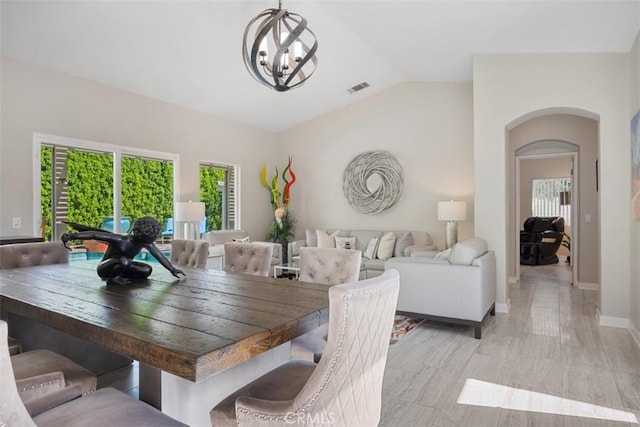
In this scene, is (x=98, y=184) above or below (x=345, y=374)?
above

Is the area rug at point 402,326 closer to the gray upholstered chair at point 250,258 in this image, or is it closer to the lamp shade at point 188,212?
the gray upholstered chair at point 250,258

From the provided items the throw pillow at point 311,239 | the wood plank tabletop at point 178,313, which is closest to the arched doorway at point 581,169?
the throw pillow at point 311,239

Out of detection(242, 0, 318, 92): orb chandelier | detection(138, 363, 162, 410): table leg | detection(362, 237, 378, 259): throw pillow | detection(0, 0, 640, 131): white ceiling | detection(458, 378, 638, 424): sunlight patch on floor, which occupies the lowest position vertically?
detection(458, 378, 638, 424): sunlight patch on floor

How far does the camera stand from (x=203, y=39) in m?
4.15

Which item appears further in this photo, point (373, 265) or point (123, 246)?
point (373, 265)

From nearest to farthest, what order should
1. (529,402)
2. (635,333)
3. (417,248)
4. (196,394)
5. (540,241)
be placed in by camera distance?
(196,394), (529,402), (635,333), (417,248), (540,241)

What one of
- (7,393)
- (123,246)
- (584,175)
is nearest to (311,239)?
(584,175)

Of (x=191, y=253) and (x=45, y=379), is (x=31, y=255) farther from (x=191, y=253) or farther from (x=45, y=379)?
(x=45, y=379)

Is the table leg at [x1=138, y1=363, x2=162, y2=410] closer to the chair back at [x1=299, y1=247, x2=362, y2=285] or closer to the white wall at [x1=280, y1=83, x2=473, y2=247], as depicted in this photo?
the chair back at [x1=299, y1=247, x2=362, y2=285]

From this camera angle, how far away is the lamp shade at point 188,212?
5.11 meters

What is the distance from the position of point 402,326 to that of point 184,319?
9.92 ft

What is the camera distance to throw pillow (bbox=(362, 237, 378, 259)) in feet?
19.4

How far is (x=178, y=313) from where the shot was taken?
151 cm

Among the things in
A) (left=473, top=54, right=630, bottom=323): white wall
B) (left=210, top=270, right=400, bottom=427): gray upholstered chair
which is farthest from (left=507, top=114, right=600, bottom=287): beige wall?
(left=210, top=270, right=400, bottom=427): gray upholstered chair
